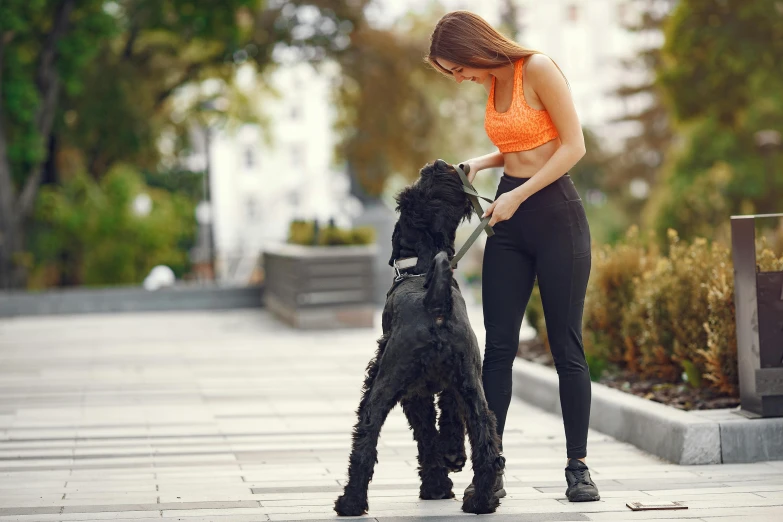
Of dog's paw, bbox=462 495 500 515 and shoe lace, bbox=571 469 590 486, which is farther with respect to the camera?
shoe lace, bbox=571 469 590 486

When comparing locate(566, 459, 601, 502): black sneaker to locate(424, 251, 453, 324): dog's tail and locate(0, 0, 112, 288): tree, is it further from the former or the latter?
locate(0, 0, 112, 288): tree

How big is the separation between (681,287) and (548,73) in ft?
9.67

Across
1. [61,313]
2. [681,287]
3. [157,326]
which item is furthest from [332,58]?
[681,287]

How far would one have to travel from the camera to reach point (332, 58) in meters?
26.6

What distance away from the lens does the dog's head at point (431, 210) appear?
4727 mm

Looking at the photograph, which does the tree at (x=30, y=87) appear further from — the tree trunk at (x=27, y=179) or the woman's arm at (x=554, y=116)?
the woman's arm at (x=554, y=116)

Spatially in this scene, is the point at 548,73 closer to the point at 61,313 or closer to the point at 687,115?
the point at 61,313

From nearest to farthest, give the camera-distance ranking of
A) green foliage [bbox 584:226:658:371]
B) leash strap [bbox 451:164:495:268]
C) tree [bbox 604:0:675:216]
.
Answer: leash strap [bbox 451:164:495:268] → green foliage [bbox 584:226:658:371] → tree [bbox 604:0:675:216]

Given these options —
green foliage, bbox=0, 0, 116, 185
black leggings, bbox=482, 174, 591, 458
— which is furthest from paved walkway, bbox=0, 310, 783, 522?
green foliage, bbox=0, 0, 116, 185

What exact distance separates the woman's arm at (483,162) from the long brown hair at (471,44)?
1.29ft

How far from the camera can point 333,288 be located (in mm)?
15086

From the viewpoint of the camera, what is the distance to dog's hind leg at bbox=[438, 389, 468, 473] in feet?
16.0

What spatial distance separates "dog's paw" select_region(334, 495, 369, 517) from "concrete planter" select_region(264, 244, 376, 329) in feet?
33.6

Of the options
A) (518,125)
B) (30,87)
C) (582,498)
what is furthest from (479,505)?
(30,87)
